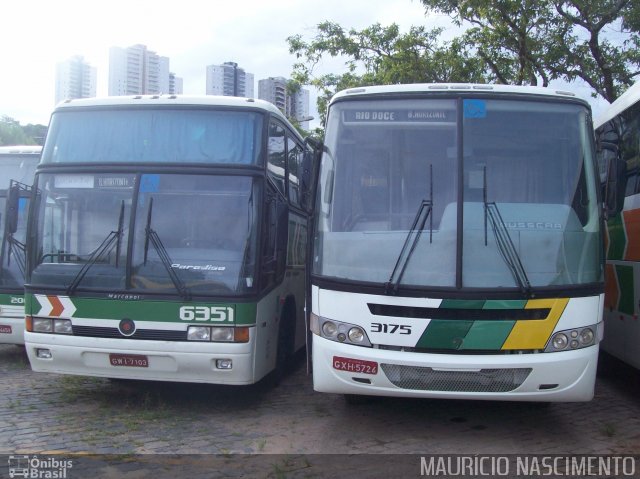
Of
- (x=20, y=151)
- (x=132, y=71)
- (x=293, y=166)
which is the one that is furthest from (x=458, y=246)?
(x=132, y=71)

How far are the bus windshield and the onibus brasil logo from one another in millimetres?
2622

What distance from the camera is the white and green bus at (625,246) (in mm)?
7042

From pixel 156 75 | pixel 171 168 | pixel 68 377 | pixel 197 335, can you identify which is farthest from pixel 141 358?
pixel 156 75

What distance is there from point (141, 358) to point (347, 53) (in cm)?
1237

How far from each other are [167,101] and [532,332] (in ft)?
14.4

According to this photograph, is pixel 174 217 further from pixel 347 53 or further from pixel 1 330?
pixel 347 53

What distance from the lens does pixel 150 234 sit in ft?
22.1

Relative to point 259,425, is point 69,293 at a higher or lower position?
higher

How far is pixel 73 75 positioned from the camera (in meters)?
20.5

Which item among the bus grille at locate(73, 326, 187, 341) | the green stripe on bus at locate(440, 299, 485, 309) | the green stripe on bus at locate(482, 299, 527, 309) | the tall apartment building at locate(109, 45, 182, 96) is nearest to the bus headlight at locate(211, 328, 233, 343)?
the bus grille at locate(73, 326, 187, 341)

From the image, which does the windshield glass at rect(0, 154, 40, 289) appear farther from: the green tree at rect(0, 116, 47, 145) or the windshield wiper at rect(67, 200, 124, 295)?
the green tree at rect(0, 116, 47, 145)

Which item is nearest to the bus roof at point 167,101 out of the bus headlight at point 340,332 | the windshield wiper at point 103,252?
the windshield wiper at point 103,252

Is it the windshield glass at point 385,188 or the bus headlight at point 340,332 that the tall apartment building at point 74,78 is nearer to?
the windshield glass at point 385,188

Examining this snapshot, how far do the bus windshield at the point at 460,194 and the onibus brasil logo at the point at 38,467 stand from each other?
2622 mm
